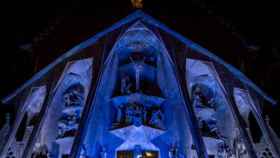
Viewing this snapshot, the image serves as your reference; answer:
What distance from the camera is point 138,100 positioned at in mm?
16531

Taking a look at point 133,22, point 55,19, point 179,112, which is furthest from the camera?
point 55,19

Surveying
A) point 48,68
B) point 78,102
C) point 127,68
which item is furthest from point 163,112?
point 48,68

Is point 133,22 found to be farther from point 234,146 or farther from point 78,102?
point 234,146

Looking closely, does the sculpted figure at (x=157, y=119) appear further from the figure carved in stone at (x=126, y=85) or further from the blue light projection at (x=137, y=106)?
the figure carved in stone at (x=126, y=85)

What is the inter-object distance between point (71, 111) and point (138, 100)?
3.10 metres

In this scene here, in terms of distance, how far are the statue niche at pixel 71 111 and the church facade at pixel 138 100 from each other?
45mm

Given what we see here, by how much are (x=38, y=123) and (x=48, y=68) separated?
98.5 inches

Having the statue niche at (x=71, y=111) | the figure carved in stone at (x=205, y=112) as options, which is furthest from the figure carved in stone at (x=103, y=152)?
the figure carved in stone at (x=205, y=112)

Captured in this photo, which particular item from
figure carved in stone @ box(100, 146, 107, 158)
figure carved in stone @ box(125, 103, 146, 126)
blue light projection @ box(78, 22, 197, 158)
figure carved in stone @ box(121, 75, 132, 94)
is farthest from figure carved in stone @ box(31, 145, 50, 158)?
figure carved in stone @ box(121, 75, 132, 94)

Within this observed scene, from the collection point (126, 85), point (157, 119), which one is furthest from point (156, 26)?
point (157, 119)

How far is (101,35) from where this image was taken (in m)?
16.7

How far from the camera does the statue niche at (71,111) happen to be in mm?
16717

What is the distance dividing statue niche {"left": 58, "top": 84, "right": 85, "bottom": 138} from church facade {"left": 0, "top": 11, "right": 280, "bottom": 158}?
45 mm

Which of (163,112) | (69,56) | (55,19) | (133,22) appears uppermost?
(55,19)
